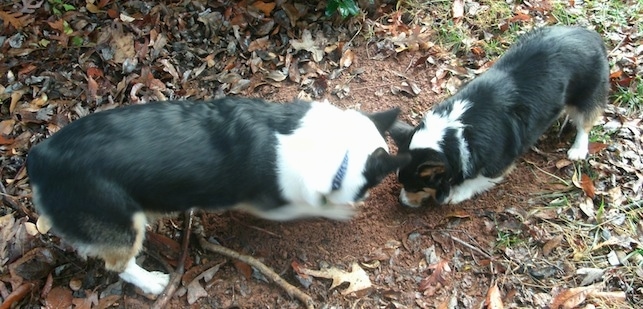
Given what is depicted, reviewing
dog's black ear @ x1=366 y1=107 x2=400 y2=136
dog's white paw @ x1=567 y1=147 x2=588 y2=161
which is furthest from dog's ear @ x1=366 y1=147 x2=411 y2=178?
dog's white paw @ x1=567 y1=147 x2=588 y2=161

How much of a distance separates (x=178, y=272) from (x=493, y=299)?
2052 millimetres

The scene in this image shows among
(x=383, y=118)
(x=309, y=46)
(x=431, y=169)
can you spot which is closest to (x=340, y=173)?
(x=383, y=118)

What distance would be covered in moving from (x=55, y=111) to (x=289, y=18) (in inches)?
86.5

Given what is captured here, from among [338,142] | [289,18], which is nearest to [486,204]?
[338,142]

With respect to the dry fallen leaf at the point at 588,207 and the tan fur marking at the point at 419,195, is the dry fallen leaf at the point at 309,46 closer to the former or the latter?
the tan fur marking at the point at 419,195

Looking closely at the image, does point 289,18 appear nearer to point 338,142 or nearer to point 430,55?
point 430,55

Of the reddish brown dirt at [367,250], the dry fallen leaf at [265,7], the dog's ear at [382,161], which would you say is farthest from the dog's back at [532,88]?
the dry fallen leaf at [265,7]

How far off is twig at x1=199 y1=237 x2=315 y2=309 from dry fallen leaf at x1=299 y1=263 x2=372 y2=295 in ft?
0.59

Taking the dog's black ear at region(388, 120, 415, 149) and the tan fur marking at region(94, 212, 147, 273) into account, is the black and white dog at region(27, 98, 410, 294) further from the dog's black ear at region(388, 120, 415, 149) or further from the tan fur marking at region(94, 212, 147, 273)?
the dog's black ear at region(388, 120, 415, 149)

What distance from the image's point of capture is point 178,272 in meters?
3.46

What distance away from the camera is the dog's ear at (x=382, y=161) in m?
2.81

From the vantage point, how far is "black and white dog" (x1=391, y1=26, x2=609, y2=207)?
3.49 m

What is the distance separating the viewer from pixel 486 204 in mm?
3869

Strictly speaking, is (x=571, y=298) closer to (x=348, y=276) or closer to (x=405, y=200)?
(x=405, y=200)
